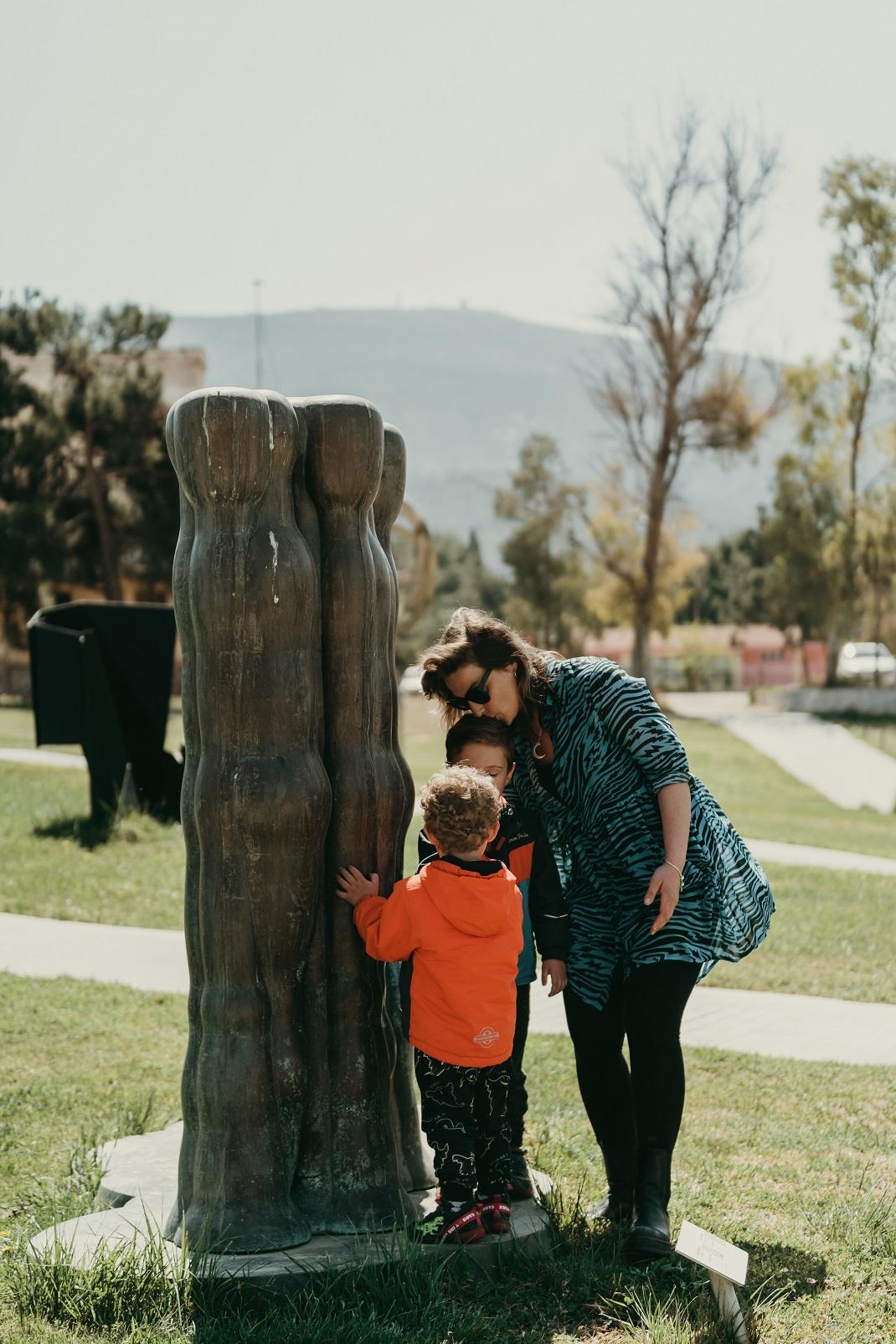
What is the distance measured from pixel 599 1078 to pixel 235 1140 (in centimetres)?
102

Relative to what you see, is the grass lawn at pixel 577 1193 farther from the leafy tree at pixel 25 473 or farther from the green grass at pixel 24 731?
the leafy tree at pixel 25 473

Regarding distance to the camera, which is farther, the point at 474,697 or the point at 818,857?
the point at 818,857

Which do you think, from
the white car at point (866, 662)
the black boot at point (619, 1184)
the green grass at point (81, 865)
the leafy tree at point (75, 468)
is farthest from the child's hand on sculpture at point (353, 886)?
the white car at point (866, 662)

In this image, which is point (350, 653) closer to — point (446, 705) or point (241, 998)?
point (446, 705)

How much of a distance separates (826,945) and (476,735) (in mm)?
4895

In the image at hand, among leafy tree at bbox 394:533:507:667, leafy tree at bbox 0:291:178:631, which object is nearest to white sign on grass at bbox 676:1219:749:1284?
leafy tree at bbox 0:291:178:631

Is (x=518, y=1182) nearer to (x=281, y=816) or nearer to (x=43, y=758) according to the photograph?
(x=281, y=816)

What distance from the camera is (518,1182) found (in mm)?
3773

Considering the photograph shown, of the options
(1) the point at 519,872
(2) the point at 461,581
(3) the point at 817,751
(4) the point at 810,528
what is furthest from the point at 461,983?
(2) the point at 461,581

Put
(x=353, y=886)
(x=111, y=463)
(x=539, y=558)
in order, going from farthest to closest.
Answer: (x=539, y=558) → (x=111, y=463) → (x=353, y=886)

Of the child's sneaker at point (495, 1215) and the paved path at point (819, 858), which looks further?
the paved path at point (819, 858)

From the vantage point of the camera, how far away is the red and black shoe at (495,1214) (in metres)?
3.45

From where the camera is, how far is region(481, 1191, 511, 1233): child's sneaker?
3447 millimetres

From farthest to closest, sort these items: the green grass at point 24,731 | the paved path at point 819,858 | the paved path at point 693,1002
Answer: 1. the green grass at point 24,731
2. the paved path at point 819,858
3. the paved path at point 693,1002
